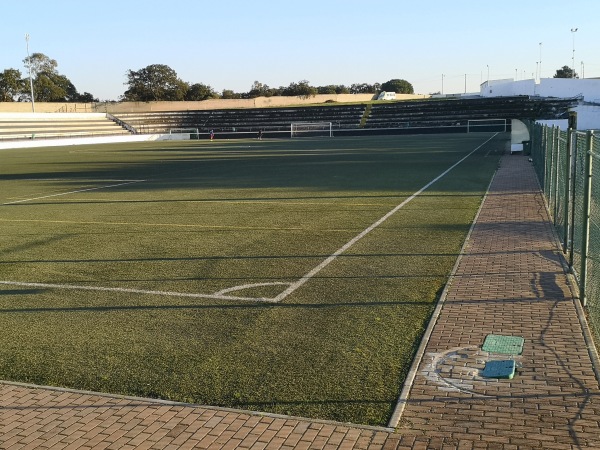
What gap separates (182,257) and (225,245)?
1.12 metres

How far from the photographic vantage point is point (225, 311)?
802cm

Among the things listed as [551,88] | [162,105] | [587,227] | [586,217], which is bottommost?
[587,227]

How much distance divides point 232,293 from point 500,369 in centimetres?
382

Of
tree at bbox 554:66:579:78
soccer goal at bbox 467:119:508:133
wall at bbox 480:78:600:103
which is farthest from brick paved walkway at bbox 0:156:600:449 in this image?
tree at bbox 554:66:579:78

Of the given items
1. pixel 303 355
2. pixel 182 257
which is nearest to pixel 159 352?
pixel 303 355

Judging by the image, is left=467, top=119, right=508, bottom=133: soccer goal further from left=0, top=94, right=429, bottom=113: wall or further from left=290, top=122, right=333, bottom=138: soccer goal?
left=0, top=94, right=429, bottom=113: wall

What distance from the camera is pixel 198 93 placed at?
122312 millimetres

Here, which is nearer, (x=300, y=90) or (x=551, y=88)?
(x=551, y=88)

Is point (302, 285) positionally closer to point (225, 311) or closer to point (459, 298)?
point (225, 311)

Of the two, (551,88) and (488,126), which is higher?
(551,88)

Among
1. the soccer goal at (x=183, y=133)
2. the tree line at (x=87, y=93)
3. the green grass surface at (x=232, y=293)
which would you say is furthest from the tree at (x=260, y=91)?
the green grass surface at (x=232, y=293)

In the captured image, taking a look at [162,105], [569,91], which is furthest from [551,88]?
[162,105]

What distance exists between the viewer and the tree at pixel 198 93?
122 m

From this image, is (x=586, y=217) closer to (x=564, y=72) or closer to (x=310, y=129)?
(x=310, y=129)
